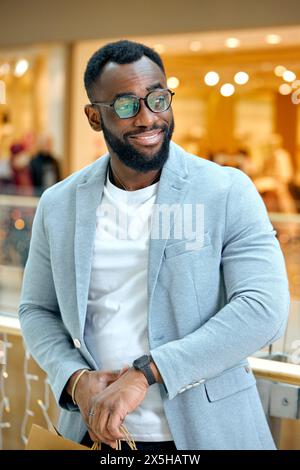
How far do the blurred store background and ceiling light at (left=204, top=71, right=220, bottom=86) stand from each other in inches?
2.3

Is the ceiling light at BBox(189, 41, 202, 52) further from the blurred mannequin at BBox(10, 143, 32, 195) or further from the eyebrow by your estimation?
the eyebrow

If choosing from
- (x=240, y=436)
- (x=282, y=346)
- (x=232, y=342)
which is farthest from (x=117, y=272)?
(x=282, y=346)

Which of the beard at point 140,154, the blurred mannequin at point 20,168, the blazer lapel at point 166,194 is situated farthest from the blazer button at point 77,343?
the blurred mannequin at point 20,168

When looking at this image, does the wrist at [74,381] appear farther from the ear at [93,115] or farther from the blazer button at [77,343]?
the ear at [93,115]

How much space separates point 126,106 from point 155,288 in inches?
16.6

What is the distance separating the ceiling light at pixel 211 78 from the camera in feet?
38.8

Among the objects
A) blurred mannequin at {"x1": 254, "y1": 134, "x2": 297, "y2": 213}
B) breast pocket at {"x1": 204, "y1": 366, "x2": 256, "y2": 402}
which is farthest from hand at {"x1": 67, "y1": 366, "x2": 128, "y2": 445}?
blurred mannequin at {"x1": 254, "y1": 134, "x2": 297, "y2": 213}

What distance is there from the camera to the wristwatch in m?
1.57

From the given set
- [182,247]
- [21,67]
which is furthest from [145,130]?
[21,67]

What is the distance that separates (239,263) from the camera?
1612 mm

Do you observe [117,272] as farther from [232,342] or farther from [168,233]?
[232,342]

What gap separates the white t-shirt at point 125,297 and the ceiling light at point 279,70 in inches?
401

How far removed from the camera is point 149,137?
5.45ft

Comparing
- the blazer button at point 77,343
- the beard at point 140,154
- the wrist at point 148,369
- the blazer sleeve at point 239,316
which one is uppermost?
the beard at point 140,154
